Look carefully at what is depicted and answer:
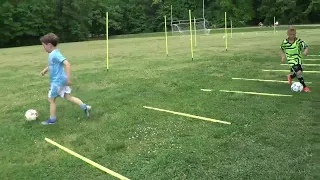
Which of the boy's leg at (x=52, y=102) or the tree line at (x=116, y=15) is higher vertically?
the tree line at (x=116, y=15)

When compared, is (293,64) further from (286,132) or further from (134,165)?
(134,165)

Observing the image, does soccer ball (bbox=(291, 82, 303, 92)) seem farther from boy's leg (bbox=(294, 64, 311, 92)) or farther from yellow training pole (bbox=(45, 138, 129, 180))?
yellow training pole (bbox=(45, 138, 129, 180))

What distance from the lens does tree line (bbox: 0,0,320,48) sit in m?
55.8

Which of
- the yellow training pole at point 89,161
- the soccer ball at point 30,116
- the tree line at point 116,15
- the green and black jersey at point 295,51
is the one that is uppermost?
the tree line at point 116,15

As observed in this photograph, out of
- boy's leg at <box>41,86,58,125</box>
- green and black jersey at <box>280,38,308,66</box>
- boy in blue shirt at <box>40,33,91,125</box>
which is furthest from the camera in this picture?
green and black jersey at <box>280,38,308,66</box>

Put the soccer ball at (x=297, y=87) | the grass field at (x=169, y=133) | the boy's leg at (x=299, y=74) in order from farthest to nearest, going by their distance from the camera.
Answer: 1. the boy's leg at (x=299, y=74)
2. the soccer ball at (x=297, y=87)
3. the grass field at (x=169, y=133)

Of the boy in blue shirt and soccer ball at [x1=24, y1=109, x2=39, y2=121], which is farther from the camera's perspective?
soccer ball at [x1=24, y1=109, x2=39, y2=121]

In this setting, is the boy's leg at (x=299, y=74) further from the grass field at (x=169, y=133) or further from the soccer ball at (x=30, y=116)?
the soccer ball at (x=30, y=116)

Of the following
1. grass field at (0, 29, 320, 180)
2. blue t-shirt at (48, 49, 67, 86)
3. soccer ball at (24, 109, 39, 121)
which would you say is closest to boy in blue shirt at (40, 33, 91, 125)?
blue t-shirt at (48, 49, 67, 86)

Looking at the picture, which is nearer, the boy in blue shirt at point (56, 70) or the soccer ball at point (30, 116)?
the boy in blue shirt at point (56, 70)

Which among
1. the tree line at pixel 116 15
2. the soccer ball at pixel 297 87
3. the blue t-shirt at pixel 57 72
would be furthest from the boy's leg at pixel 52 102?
the tree line at pixel 116 15

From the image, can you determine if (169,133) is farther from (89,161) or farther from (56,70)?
(56,70)

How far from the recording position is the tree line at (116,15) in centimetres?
5578

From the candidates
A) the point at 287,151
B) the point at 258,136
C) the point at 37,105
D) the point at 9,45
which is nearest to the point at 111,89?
the point at 37,105
